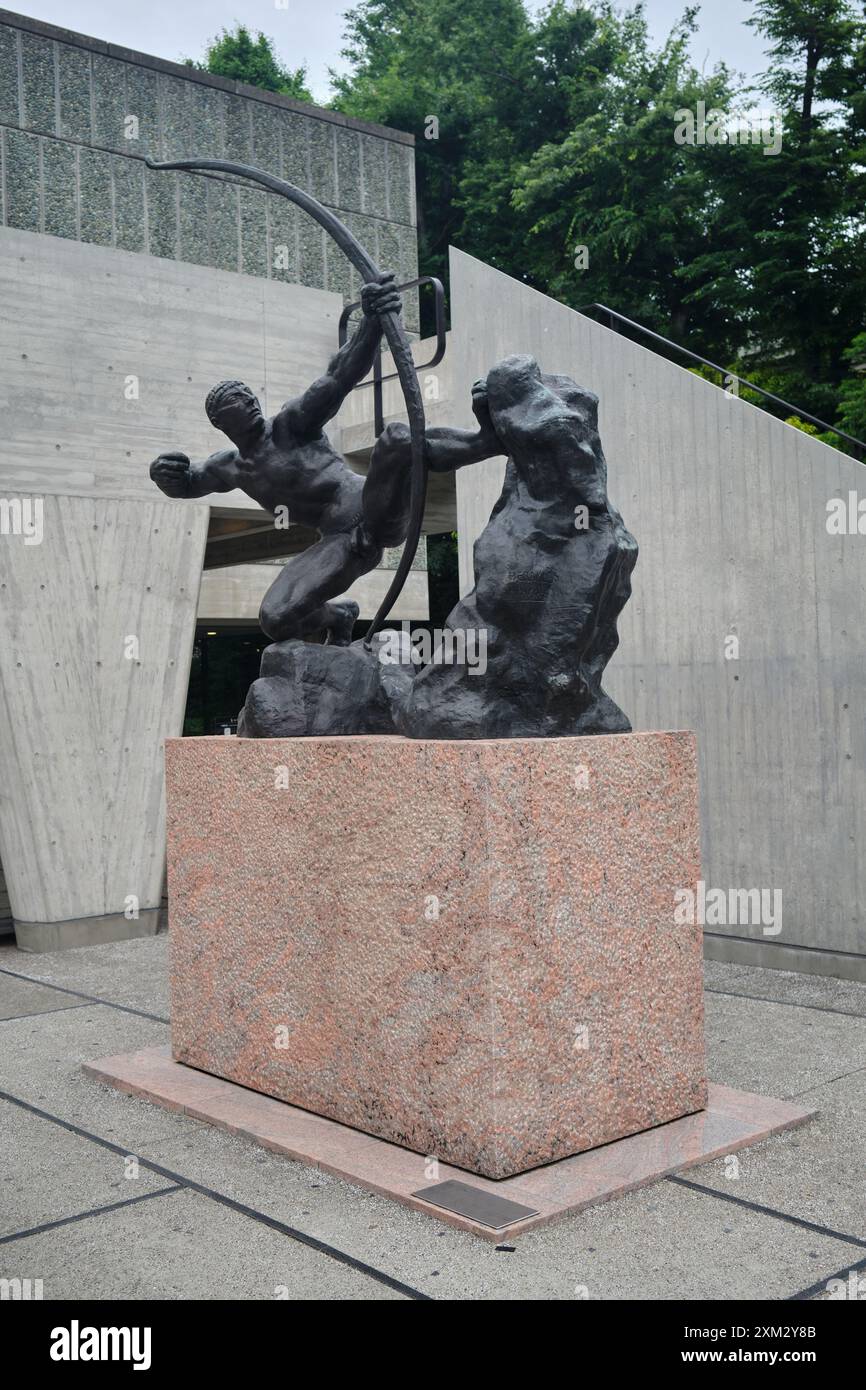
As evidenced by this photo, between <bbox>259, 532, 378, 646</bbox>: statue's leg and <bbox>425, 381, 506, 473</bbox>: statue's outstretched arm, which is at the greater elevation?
<bbox>425, 381, 506, 473</bbox>: statue's outstretched arm

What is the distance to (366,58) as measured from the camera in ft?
106

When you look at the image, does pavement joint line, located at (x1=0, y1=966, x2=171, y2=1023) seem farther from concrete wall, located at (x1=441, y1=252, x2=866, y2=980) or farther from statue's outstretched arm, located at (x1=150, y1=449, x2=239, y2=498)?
concrete wall, located at (x1=441, y1=252, x2=866, y2=980)

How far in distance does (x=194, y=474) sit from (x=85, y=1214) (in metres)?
3.22

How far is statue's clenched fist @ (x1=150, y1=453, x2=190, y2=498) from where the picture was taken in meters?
5.77

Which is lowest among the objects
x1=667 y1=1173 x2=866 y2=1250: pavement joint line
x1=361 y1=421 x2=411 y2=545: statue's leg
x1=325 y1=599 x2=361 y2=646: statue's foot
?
x1=667 y1=1173 x2=866 y2=1250: pavement joint line

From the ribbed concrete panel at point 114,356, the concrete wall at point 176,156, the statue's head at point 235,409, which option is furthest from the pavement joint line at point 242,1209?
the concrete wall at point 176,156

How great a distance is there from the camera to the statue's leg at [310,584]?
5.58 meters

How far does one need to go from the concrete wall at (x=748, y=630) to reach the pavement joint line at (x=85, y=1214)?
4.45 meters

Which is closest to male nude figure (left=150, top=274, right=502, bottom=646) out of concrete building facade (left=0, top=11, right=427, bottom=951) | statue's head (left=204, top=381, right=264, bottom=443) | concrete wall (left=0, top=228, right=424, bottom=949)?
statue's head (left=204, top=381, right=264, bottom=443)

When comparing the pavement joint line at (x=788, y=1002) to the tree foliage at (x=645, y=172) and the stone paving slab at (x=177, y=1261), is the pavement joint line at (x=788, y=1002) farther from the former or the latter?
the tree foliage at (x=645, y=172)

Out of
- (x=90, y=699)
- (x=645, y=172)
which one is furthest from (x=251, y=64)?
(x=90, y=699)

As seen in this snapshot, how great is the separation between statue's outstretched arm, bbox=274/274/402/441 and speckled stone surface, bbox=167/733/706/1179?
4.75 feet

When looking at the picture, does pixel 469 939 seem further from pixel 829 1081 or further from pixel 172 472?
pixel 172 472

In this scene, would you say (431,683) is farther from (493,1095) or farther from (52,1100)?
(52,1100)
